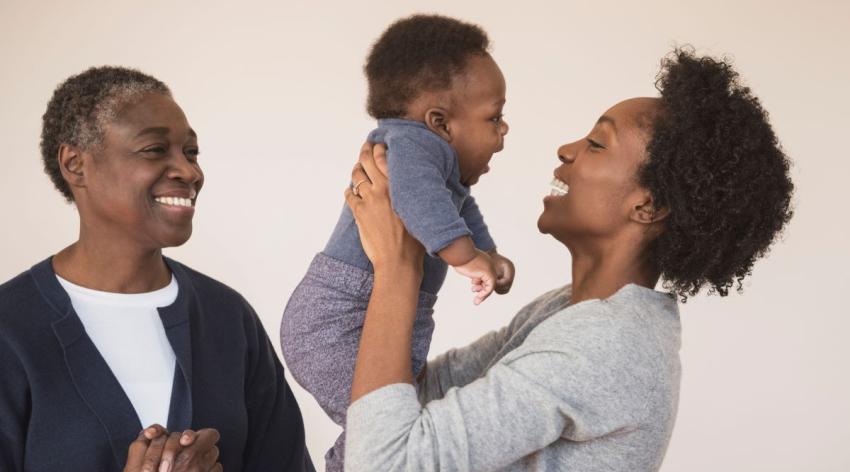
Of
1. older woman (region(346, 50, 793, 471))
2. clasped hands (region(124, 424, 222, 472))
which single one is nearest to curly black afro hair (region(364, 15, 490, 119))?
older woman (region(346, 50, 793, 471))

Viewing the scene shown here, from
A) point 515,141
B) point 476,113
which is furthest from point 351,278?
point 515,141

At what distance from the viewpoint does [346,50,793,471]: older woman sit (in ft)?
4.82

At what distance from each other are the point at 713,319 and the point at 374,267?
8.05ft

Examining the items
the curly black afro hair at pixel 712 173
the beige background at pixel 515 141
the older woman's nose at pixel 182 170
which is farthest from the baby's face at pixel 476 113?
the beige background at pixel 515 141

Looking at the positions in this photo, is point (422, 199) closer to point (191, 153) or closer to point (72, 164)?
point (191, 153)

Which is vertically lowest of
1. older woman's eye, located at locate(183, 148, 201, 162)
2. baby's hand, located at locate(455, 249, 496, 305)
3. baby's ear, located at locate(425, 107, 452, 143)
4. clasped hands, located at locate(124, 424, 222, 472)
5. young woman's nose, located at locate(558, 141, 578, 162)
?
clasped hands, located at locate(124, 424, 222, 472)

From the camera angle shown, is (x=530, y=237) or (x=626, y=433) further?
(x=530, y=237)

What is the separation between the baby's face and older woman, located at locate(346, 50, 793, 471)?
0.60 ft

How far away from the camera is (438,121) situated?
6.16ft

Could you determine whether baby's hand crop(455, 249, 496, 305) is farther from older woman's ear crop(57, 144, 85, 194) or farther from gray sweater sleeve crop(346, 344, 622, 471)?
older woman's ear crop(57, 144, 85, 194)

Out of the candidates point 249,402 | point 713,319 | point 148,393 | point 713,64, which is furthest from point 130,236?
point 713,319

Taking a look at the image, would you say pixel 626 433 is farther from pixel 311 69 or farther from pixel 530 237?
pixel 311 69

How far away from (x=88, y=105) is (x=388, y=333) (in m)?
0.77

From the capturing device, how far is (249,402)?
205 cm
